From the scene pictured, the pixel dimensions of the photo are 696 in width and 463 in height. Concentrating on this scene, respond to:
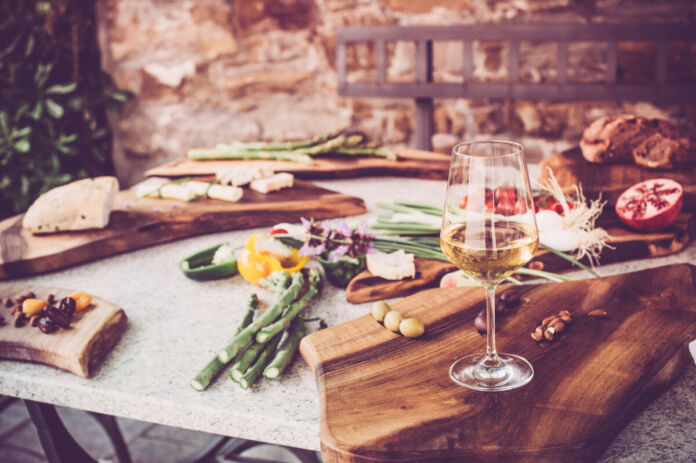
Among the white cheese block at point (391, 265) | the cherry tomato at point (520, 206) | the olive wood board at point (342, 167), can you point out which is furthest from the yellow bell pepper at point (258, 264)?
the olive wood board at point (342, 167)

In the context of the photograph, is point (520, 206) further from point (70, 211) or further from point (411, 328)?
point (70, 211)

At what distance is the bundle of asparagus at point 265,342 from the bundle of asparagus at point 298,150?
0.98m

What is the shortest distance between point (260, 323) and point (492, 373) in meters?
0.39

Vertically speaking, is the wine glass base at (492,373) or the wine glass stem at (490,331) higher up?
the wine glass stem at (490,331)

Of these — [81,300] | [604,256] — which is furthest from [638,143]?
[81,300]

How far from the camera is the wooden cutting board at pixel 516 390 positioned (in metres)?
0.77

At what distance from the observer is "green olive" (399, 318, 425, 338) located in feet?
3.32

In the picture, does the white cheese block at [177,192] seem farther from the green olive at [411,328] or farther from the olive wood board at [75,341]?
the green olive at [411,328]

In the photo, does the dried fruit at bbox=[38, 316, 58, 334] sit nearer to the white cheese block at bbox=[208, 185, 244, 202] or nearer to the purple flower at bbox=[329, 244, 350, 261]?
the purple flower at bbox=[329, 244, 350, 261]

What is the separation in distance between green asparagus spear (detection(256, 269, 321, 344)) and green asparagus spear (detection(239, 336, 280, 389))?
1 cm

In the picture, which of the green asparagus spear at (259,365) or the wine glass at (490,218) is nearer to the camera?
the wine glass at (490,218)

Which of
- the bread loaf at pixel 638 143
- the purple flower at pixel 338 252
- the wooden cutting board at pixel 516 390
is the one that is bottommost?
the wooden cutting board at pixel 516 390

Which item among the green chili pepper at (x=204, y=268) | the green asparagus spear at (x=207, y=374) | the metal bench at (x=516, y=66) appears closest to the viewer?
the green asparagus spear at (x=207, y=374)

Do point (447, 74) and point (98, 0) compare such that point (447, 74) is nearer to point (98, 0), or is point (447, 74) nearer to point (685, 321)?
point (98, 0)
